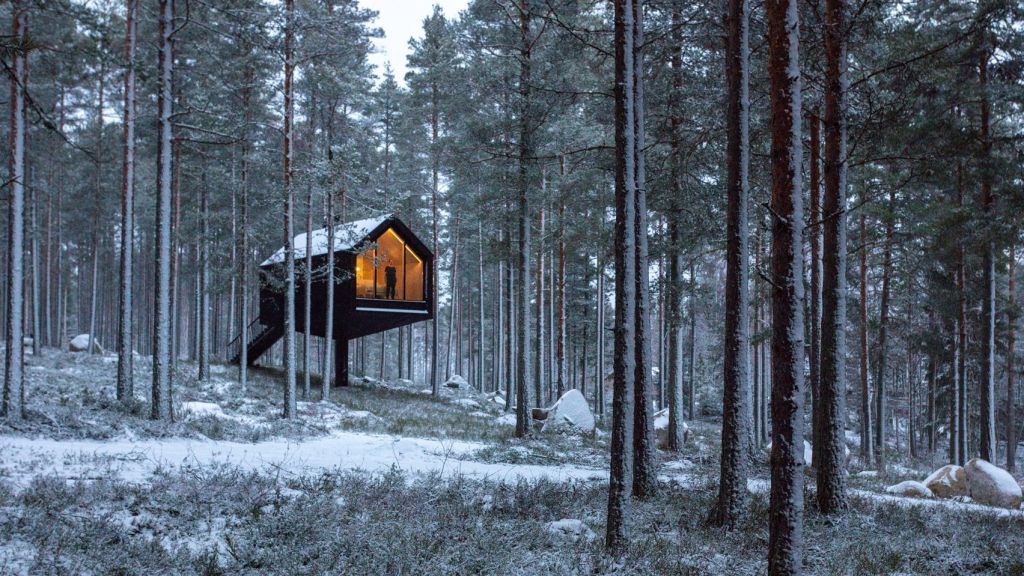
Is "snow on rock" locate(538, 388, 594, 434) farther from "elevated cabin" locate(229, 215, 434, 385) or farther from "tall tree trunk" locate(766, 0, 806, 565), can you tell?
"tall tree trunk" locate(766, 0, 806, 565)

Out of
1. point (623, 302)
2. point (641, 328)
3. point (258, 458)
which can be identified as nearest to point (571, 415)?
point (258, 458)

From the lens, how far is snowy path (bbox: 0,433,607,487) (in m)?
7.77

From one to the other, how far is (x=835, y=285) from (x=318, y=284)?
70.9 ft

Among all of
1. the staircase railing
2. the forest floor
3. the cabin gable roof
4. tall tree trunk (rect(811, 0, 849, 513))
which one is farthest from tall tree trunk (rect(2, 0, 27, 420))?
the staircase railing

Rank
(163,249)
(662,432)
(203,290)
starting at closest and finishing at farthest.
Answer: (163,249) → (662,432) → (203,290)

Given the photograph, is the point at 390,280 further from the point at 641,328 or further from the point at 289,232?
the point at 641,328

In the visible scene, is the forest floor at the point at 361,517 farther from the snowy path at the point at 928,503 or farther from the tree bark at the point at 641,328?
the tree bark at the point at 641,328

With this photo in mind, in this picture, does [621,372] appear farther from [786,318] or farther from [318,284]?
[318,284]

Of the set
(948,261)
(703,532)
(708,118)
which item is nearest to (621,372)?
(703,532)

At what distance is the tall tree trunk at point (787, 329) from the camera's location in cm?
494

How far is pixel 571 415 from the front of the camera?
1928cm

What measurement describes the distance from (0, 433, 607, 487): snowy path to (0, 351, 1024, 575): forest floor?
57 millimetres

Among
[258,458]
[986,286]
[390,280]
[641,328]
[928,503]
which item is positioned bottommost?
[928,503]

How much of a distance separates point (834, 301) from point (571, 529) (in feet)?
16.6
